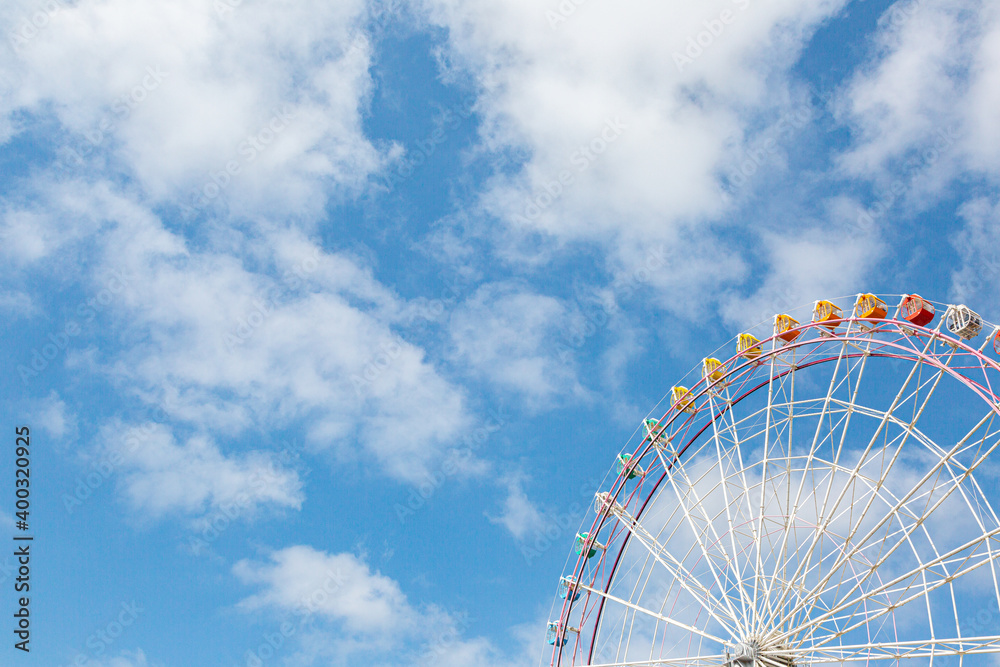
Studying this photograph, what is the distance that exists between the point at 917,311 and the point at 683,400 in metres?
14.2

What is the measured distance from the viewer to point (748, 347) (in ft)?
144

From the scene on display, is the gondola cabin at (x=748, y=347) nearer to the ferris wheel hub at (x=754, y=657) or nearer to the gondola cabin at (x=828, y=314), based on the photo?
the gondola cabin at (x=828, y=314)

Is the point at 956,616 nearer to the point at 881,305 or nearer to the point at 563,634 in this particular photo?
the point at 881,305

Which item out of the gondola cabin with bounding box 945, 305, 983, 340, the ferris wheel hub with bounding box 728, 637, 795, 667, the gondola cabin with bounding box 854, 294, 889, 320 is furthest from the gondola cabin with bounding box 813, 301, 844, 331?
the ferris wheel hub with bounding box 728, 637, 795, 667

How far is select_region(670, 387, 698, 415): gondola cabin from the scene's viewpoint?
45938 millimetres

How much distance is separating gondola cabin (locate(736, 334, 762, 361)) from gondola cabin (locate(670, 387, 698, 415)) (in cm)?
390

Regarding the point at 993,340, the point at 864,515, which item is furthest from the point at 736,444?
the point at 993,340

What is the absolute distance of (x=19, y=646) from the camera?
3478cm

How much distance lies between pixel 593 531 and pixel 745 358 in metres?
13.6

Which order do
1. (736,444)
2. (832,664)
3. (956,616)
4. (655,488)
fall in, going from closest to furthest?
(956,616) → (832,664) → (736,444) → (655,488)

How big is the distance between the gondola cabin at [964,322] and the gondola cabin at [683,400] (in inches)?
605

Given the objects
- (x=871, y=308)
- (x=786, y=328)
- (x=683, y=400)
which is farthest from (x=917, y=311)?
(x=683, y=400)

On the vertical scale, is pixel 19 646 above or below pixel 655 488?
below

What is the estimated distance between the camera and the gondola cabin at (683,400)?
45.9 metres
